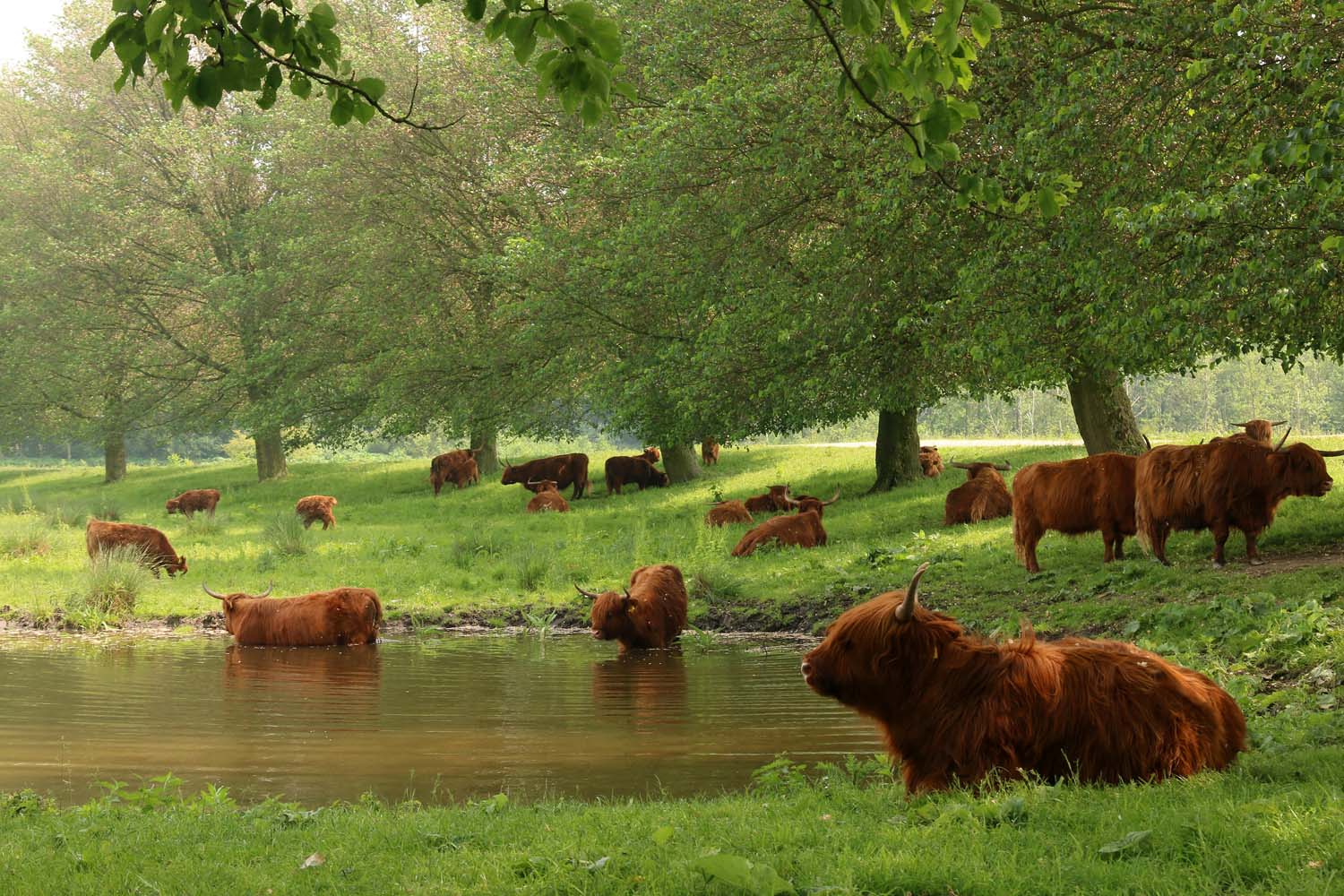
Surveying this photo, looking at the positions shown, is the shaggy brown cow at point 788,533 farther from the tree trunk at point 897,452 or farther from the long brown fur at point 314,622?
the long brown fur at point 314,622

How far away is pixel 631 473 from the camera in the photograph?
30.8m

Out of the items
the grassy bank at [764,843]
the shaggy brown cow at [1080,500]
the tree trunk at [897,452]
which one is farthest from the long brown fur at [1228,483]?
the tree trunk at [897,452]

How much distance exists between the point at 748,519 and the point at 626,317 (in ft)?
16.2

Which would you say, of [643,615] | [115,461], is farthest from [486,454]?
[643,615]

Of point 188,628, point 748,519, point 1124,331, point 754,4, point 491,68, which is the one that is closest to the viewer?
point 1124,331

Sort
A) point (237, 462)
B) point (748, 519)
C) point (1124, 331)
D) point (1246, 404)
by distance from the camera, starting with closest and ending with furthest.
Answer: point (1124, 331)
point (748, 519)
point (237, 462)
point (1246, 404)

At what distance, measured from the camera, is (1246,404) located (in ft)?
272

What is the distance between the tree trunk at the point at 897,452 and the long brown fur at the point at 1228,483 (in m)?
11.8

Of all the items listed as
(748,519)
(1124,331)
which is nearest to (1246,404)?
(748,519)

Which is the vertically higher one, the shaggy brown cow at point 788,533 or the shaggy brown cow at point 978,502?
the shaggy brown cow at point 978,502

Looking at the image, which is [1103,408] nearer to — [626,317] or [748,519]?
[748,519]

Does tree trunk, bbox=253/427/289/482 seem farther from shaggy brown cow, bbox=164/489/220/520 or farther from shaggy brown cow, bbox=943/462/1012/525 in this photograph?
shaggy brown cow, bbox=943/462/1012/525

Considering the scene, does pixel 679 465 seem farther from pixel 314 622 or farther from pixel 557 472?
pixel 314 622

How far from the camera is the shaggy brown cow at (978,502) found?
19203 mm
